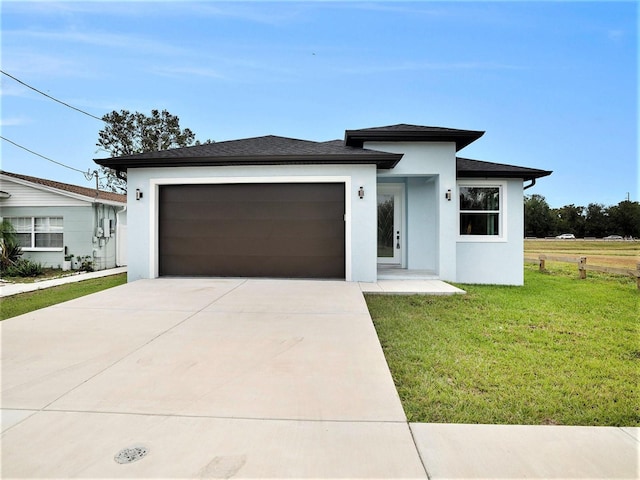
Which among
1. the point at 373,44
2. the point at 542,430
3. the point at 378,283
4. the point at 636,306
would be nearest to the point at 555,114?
the point at 373,44

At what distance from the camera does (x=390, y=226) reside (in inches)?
418

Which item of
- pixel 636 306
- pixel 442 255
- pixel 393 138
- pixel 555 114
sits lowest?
pixel 636 306

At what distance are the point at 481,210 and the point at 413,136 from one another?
289cm

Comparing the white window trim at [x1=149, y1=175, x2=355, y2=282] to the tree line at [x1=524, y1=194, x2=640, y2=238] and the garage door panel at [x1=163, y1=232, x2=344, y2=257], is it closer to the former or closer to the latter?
the garage door panel at [x1=163, y1=232, x2=344, y2=257]

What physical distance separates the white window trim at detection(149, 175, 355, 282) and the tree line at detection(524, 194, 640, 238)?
52.2 m

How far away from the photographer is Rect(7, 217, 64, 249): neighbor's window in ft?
42.9

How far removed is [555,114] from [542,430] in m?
19.4

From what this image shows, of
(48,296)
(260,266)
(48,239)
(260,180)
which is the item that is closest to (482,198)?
(260,180)

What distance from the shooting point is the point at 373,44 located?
1187 centimetres

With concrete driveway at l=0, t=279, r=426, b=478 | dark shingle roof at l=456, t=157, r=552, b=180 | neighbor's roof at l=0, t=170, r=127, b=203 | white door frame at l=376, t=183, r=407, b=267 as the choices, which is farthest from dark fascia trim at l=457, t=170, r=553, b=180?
neighbor's roof at l=0, t=170, r=127, b=203

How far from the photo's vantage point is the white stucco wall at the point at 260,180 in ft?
26.2

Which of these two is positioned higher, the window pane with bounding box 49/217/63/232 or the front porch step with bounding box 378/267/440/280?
the window pane with bounding box 49/217/63/232

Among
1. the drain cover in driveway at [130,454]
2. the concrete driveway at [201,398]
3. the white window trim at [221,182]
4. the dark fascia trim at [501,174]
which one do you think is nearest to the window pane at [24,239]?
the white window trim at [221,182]

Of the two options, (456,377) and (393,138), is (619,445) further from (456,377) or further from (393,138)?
(393,138)
